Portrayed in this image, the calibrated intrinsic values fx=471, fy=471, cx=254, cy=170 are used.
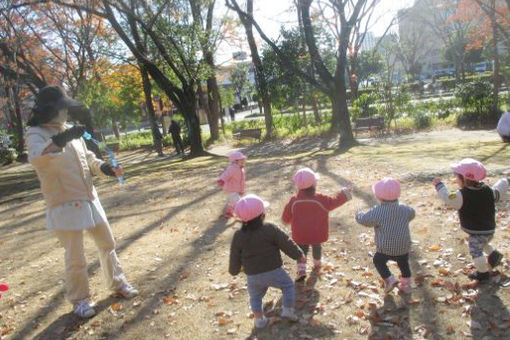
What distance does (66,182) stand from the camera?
3.89m

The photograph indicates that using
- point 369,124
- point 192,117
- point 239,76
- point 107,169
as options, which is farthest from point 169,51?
point 239,76

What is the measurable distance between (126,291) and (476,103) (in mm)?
17373

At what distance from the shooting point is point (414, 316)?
11.8ft

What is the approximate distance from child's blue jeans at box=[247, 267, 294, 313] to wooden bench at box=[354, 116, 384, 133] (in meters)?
15.7

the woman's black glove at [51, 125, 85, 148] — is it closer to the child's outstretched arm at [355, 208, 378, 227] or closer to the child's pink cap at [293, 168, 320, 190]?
the child's pink cap at [293, 168, 320, 190]

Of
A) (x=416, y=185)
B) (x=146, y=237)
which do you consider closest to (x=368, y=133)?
(x=416, y=185)

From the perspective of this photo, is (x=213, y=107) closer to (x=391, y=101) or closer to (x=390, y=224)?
(x=391, y=101)

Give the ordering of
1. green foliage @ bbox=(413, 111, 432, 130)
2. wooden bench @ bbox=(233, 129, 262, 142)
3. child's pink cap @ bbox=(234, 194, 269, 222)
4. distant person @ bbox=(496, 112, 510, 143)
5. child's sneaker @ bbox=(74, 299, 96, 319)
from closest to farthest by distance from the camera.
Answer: child's pink cap @ bbox=(234, 194, 269, 222) < child's sneaker @ bbox=(74, 299, 96, 319) < distant person @ bbox=(496, 112, 510, 143) < green foliage @ bbox=(413, 111, 432, 130) < wooden bench @ bbox=(233, 129, 262, 142)

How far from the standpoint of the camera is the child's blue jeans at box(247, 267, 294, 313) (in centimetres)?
357

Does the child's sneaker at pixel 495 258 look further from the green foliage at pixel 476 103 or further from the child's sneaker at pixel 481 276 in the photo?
the green foliage at pixel 476 103

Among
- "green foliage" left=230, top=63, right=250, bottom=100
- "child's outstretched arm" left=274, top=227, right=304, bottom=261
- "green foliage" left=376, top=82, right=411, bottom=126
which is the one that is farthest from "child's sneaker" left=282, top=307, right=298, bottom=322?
"green foliage" left=230, top=63, right=250, bottom=100

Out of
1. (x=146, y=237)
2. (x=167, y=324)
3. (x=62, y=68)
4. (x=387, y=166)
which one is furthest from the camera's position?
(x=62, y=68)

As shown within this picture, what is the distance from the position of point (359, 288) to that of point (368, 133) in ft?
51.7

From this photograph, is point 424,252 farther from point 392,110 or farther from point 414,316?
point 392,110
